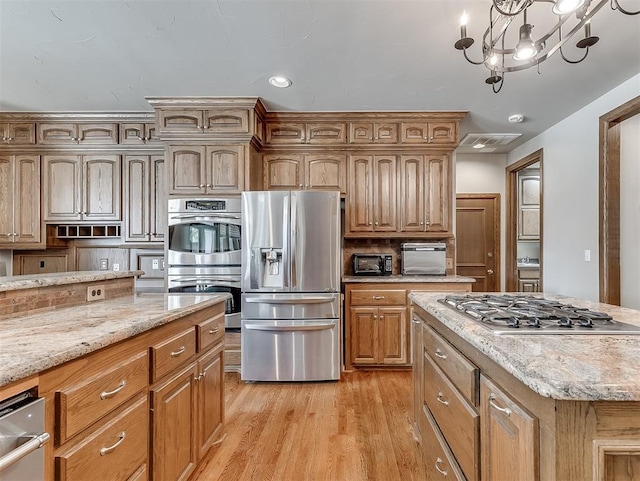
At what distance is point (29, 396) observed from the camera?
802mm

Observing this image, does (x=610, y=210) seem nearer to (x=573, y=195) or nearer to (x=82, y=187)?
(x=573, y=195)

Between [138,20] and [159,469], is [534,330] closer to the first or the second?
[159,469]

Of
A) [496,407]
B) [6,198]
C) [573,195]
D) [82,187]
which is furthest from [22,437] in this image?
[573,195]

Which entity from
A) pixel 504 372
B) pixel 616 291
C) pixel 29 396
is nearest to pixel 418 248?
pixel 616 291

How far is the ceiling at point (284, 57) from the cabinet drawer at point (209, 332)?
1796 millimetres

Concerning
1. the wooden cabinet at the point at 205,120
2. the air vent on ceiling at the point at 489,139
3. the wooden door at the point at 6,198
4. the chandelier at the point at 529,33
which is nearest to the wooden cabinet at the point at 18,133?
the wooden door at the point at 6,198

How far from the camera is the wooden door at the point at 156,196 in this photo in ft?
11.6

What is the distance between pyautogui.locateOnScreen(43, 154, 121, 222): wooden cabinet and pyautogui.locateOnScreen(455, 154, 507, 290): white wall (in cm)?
449

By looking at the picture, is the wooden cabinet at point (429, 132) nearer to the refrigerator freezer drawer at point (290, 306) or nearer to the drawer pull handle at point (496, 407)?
the refrigerator freezer drawer at point (290, 306)

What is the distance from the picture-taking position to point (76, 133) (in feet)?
11.5

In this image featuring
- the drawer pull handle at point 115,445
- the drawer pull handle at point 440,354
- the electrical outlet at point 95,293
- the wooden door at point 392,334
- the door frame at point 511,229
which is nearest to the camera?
the drawer pull handle at point 115,445

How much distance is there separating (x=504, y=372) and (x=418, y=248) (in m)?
2.78

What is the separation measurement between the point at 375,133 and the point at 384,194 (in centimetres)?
65

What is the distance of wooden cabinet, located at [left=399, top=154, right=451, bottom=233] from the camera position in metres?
3.58
